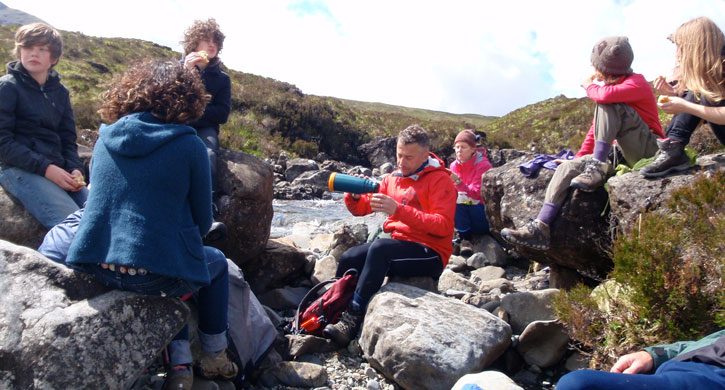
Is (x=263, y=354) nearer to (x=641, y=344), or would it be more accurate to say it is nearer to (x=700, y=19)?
(x=641, y=344)

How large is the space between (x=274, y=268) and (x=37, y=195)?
2.43 meters

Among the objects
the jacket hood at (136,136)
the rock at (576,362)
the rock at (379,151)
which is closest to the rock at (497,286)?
the rock at (576,362)

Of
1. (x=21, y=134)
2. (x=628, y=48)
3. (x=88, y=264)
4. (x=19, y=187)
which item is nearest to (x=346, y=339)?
(x=88, y=264)

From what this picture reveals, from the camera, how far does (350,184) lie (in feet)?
15.0

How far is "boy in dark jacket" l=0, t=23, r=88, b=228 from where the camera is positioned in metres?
4.31

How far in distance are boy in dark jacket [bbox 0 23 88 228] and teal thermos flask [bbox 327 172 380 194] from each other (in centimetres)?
235

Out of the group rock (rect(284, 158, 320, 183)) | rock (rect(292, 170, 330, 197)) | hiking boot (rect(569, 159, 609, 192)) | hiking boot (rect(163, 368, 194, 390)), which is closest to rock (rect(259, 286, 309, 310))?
hiking boot (rect(163, 368, 194, 390))

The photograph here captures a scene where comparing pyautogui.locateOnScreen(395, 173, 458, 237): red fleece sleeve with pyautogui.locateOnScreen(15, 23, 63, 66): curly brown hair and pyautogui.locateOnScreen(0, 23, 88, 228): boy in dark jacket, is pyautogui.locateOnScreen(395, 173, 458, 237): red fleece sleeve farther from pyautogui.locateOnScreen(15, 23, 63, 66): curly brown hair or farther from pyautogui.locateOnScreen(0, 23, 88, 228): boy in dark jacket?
pyautogui.locateOnScreen(15, 23, 63, 66): curly brown hair

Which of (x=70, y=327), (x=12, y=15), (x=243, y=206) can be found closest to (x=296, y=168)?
(x=243, y=206)

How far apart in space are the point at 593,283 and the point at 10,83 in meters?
5.98

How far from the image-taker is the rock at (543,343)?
4117mm

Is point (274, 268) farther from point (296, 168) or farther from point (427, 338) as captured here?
point (296, 168)

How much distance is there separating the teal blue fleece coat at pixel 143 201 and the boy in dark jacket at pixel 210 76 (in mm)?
2338

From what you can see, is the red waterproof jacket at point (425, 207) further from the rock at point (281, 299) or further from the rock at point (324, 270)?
the rock at point (281, 299)
